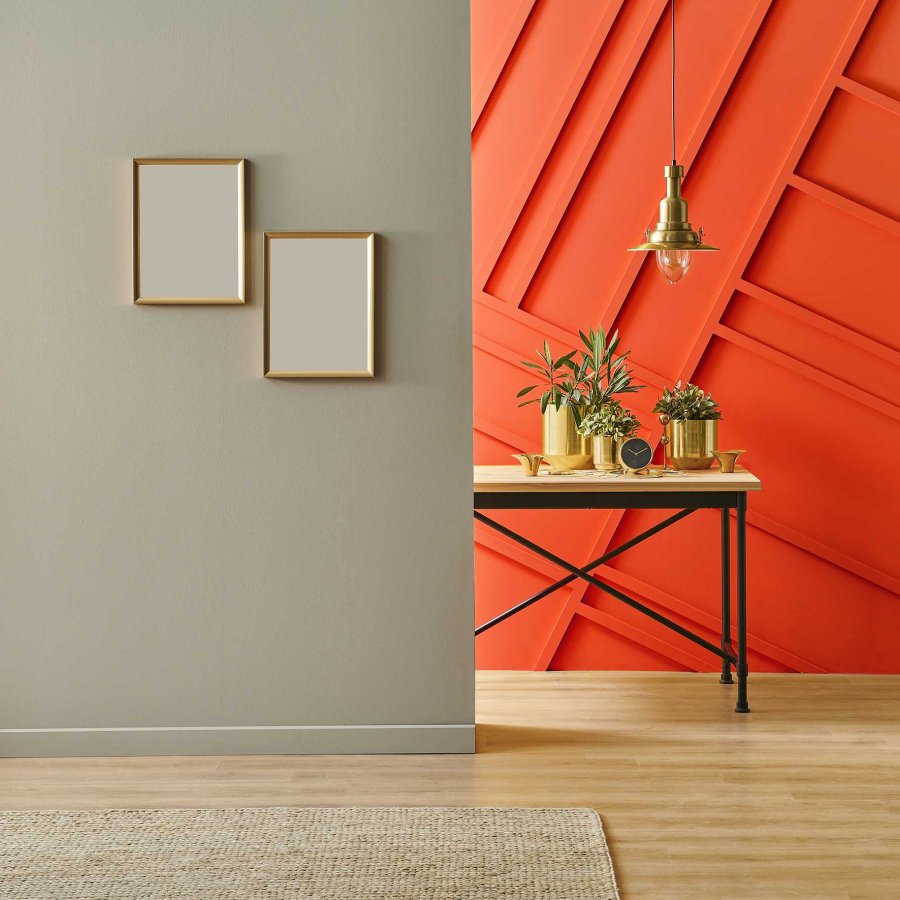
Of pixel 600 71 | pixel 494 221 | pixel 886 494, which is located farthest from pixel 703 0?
pixel 886 494

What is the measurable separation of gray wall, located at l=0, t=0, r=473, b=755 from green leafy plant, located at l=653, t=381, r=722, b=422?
0.90 metres

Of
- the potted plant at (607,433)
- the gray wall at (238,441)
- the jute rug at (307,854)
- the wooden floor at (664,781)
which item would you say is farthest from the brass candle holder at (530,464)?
the jute rug at (307,854)

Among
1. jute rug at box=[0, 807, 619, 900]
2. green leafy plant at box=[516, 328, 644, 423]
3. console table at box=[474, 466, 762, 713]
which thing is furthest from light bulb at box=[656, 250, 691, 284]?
jute rug at box=[0, 807, 619, 900]

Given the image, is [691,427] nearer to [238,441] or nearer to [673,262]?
[673,262]

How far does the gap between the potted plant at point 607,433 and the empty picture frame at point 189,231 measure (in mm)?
1268

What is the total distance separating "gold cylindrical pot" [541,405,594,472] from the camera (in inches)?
151

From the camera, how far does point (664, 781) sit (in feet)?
10.1

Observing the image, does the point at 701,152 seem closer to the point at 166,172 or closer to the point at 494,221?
the point at 494,221

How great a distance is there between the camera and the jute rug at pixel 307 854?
2.43m

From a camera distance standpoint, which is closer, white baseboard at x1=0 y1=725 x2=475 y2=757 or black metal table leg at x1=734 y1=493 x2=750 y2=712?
white baseboard at x1=0 y1=725 x2=475 y2=757

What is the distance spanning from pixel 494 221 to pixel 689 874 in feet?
8.31

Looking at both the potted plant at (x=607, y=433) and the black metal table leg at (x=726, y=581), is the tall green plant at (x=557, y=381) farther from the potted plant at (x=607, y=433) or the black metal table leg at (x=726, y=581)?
the black metal table leg at (x=726, y=581)

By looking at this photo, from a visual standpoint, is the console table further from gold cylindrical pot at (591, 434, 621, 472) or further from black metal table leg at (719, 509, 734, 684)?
black metal table leg at (719, 509, 734, 684)

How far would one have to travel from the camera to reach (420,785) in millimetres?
3068
